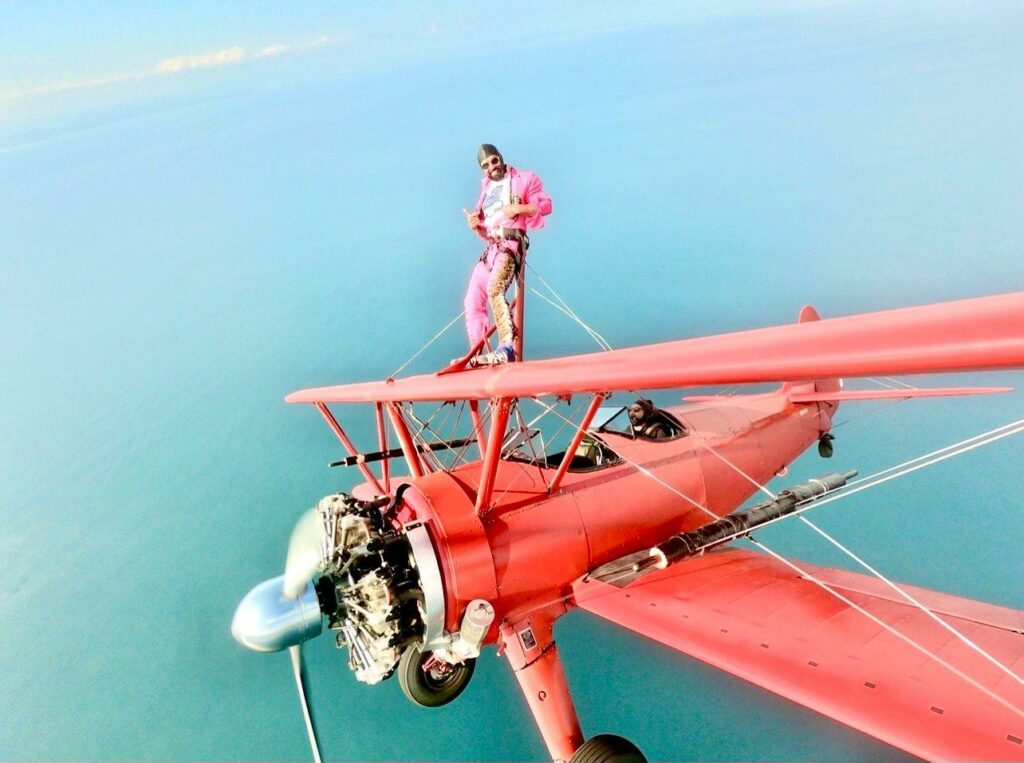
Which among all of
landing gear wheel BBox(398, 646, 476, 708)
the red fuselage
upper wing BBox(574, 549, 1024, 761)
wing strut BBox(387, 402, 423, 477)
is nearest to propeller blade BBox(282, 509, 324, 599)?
the red fuselage

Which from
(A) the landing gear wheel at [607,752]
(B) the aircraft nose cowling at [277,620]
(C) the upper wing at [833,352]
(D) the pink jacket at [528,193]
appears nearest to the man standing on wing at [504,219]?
(D) the pink jacket at [528,193]

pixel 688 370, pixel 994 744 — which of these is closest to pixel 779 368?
pixel 688 370

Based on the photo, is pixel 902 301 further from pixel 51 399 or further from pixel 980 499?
pixel 51 399

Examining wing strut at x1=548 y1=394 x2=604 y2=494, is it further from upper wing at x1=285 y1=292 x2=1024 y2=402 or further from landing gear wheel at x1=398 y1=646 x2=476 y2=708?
landing gear wheel at x1=398 y1=646 x2=476 y2=708

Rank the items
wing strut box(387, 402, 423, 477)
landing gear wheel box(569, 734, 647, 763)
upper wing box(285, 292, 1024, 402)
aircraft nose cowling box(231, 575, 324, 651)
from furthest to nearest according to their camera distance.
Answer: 1. wing strut box(387, 402, 423, 477)
2. landing gear wheel box(569, 734, 647, 763)
3. aircraft nose cowling box(231, 575, 324, 651)
4. upper wing box(285, 292, 1024, 402)

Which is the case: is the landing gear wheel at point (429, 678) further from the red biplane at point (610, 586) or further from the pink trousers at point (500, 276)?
the pink trousers at point (500, 276)

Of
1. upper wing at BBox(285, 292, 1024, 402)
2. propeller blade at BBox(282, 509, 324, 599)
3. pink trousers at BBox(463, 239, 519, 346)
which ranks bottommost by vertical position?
propeller blade at BBox(282, 509, 324, 599)
